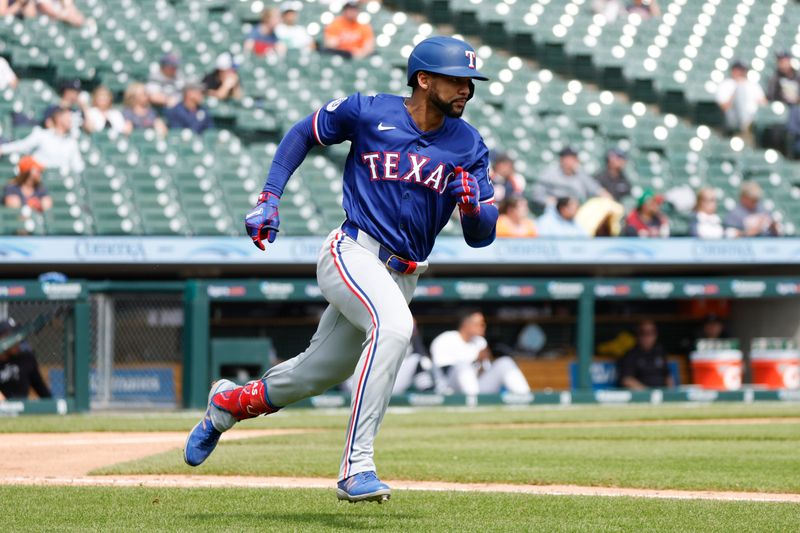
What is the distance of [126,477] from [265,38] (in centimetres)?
1102

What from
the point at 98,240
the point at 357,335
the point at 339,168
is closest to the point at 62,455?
the point at 357,335

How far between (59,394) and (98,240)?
157cm

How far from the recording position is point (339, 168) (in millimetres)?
15898

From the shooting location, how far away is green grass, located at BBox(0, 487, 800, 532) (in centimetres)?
459

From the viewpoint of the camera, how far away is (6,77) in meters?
14.8

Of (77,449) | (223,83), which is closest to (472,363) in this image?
(223,83)

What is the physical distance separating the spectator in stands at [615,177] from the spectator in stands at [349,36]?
3692 mm

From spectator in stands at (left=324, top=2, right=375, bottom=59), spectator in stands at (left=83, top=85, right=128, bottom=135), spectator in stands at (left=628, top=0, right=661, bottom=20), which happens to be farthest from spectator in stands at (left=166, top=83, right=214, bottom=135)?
spectator in stands at (left=628, top=0, right=661, bottom=20)

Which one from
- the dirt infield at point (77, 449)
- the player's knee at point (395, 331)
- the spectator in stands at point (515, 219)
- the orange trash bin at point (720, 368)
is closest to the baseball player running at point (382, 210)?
the player's knee at point (395, 331)

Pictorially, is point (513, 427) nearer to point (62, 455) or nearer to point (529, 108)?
point (62, 455)

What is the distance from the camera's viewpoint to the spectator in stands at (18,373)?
39.9 feet

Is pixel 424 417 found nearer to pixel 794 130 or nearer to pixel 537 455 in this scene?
pixel 537 455

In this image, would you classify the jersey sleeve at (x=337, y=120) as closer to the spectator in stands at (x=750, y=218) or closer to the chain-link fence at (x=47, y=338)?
the chain-link fence at (x=47, y=338)

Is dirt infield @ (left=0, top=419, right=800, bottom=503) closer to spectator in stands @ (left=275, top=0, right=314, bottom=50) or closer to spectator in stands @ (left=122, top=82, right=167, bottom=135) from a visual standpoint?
spectator in stands @ (left=122, top=82, right=167, bottom=135)
